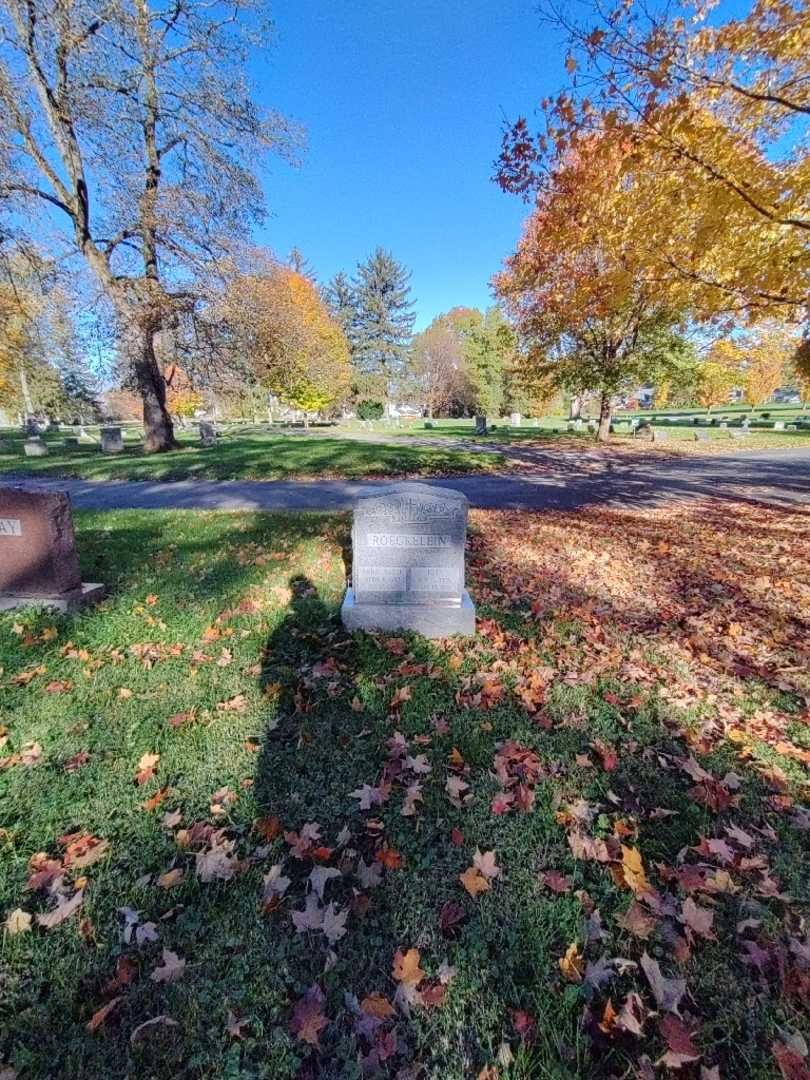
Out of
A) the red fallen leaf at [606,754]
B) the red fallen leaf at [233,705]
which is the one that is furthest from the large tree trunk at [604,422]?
Result: the red fallen leaf at [233,705]

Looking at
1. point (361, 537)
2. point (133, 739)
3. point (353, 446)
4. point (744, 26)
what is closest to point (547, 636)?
point (361, 537)

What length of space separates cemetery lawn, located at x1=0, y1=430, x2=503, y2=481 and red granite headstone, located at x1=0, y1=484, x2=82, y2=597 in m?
8.05

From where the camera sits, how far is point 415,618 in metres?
4.47

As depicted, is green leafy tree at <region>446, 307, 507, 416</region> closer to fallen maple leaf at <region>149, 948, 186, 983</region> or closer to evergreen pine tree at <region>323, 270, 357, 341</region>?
evergreen pine tree at <region>323, 270, 357, 341</region>

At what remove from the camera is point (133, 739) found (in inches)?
122

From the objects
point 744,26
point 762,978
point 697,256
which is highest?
point 744,26

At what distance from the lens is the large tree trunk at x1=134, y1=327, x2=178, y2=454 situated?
685 inches

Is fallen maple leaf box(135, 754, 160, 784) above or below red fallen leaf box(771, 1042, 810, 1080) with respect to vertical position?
above

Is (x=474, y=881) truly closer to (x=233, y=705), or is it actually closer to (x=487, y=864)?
(x=487, y=864)

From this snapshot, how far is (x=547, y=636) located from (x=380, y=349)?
58300mm

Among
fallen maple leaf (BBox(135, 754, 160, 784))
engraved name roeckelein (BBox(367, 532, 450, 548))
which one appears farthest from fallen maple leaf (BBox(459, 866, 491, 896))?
engraved name roeckelein (BBox(367, 532, 450, 548))

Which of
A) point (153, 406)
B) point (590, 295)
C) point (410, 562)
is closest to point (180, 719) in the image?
point (410, 562)

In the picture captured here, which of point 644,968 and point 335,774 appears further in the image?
point 335,774

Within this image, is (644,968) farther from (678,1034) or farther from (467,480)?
(467,480)
